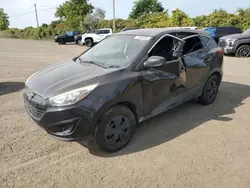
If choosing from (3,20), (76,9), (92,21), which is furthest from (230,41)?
(3,20)

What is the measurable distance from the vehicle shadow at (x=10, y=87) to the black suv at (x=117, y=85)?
114 inches

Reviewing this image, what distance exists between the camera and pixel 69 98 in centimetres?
277

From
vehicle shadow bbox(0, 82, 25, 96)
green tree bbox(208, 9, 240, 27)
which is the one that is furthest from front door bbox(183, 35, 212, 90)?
green tree bbox(208, 9, 240, 27)

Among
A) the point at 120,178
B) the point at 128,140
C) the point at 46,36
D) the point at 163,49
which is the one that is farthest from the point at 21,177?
the point at 46,36

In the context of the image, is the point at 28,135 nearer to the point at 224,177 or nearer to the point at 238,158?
the point at 224,177

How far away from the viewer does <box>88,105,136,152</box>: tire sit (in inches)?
118

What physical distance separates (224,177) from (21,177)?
244cm

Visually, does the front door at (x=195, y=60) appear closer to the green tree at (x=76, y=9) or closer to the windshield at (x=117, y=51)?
the windshield at (x=117, y=51)

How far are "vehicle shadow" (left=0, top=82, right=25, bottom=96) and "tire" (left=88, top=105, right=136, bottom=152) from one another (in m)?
3.81

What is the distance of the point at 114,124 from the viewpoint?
313 centimetres

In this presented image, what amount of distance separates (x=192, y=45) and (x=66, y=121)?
2.88 meters

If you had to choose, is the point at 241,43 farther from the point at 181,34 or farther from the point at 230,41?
the point at 181,34

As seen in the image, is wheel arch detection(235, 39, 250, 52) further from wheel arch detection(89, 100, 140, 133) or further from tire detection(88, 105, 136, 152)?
tire detection(88, 105, 136, 152)

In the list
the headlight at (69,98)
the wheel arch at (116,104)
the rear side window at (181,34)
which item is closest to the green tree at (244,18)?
the rear side window at (181,34)
